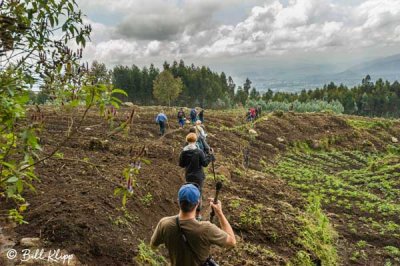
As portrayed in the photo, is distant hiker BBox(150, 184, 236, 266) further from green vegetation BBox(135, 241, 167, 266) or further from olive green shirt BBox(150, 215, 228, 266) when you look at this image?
green vegetation BBox(135, 241, 167, 266)

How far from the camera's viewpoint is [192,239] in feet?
13.1

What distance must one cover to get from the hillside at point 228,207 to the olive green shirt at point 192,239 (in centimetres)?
113

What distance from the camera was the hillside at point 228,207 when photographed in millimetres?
6402

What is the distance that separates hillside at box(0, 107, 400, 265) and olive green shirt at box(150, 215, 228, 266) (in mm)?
1135

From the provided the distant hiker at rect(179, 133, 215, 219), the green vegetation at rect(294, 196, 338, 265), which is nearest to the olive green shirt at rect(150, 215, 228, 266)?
the distant hiker at rect(179, 133, 215, 219)

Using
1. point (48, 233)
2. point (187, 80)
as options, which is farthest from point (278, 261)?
point (187, 80)

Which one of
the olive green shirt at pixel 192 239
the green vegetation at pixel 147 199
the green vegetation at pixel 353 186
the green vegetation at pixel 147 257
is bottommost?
the green vegetation at pixel 353 186

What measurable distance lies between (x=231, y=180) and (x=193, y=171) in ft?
23.6

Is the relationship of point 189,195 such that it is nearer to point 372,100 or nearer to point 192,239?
point 192,239

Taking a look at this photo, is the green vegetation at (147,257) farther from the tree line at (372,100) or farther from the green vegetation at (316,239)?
the tree line at (372,100)

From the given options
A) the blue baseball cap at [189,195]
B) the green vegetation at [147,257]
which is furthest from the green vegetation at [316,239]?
the blue baseball cap at [189,195]

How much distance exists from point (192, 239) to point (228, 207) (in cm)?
722

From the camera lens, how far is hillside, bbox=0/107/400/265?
6.40 m

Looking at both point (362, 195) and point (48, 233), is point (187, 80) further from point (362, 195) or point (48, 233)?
point (48, 233)
